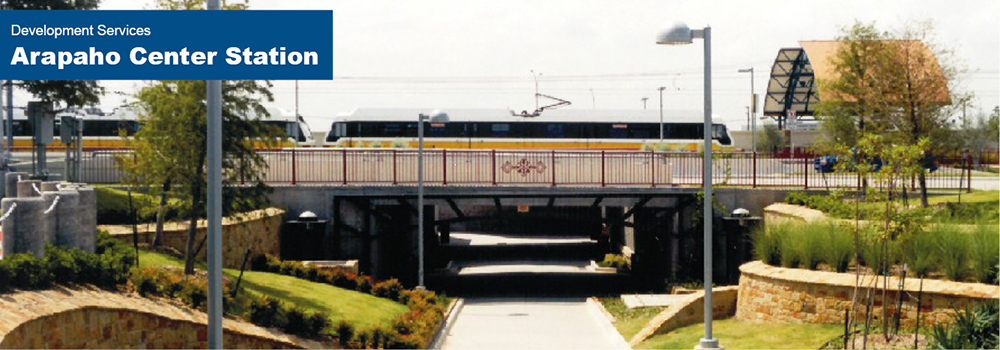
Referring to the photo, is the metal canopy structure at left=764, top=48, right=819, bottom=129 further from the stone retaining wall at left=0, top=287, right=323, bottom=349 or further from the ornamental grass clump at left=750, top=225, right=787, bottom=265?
the stone retaining wall at left=0, top=287, right=323, bottom=349

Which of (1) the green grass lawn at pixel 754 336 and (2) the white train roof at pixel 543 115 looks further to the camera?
(2) the white train roof at pixel 543 115

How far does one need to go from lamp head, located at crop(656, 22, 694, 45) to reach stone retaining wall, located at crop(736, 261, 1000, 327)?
5300 mm

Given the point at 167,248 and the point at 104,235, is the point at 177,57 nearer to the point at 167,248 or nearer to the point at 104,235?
the point at 104,235

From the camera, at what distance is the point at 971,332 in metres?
15.5

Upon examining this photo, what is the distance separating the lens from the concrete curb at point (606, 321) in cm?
2228

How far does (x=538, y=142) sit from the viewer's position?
203 feet

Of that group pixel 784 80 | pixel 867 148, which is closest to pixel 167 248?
pixel 867 148

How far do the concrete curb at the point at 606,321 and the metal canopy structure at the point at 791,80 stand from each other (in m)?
39.6

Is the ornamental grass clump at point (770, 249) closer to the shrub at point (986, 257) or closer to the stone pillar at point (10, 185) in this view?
the shrub at point (986, 257)

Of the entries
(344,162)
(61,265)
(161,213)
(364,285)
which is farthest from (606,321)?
(61,265)

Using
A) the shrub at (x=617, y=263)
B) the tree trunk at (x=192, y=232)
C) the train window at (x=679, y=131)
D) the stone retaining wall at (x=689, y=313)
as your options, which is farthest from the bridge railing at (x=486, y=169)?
the train window at (x=679, y=131)

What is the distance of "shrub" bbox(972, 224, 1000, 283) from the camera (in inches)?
711

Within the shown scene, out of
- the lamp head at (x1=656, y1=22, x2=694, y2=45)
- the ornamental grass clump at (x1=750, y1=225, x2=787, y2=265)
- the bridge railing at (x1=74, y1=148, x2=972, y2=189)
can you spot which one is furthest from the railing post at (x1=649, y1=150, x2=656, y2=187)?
the lamp head at (x1=656, y1=22, x2=694, y2=45)

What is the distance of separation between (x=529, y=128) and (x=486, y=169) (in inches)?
1097
